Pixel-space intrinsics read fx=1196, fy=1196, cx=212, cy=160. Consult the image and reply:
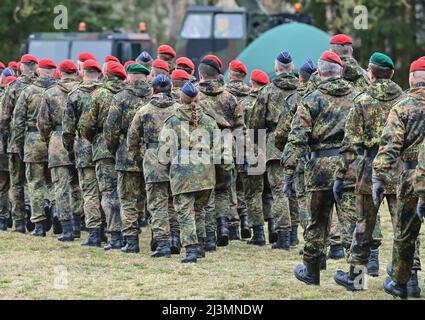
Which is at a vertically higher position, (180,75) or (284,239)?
(180,75)

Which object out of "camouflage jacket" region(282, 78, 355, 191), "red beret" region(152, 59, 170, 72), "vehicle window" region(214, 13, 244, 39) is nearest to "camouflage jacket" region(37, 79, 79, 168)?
"red beret" region(152, 59, 170, 72)

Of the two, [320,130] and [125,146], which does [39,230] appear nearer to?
[125,146]

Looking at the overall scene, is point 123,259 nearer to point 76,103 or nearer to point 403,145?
point 76,103

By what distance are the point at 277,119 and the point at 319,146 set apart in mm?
2575

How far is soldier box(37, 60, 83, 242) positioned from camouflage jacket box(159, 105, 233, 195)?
91.5 inches

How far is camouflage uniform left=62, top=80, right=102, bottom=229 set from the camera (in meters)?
14.0

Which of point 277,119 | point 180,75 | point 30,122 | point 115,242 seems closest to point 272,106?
point 277,119

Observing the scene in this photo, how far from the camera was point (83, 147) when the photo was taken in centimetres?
1419

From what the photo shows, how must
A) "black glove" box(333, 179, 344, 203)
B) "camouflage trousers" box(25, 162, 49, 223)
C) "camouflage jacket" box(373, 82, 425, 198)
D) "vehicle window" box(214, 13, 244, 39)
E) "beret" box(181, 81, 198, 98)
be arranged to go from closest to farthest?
"camouflage jacket" box(373, 82, 425, 198) → "black glove" box(333, 179, 344, 203) → "beret" box(181, 81, 198, 98) → "camouflage trousers" box(25, 162, 49, 223) → "vehicle window" box(214, 13, 244, 39)

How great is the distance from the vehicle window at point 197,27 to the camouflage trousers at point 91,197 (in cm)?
1124

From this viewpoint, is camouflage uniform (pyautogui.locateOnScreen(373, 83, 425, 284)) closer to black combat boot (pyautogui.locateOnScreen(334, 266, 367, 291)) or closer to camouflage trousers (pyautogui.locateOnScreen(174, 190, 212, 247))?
black combat boot (pyautogui.locateOnScreen(334, 266, 367, 291))

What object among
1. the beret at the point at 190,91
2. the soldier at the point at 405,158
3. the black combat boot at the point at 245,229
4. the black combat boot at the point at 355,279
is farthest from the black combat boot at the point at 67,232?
the soldier at the point at 405,158

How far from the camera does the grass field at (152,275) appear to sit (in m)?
10.9

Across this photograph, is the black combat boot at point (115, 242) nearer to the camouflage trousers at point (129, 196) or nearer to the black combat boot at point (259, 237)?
the camouflage trousers at point (129, 196)
